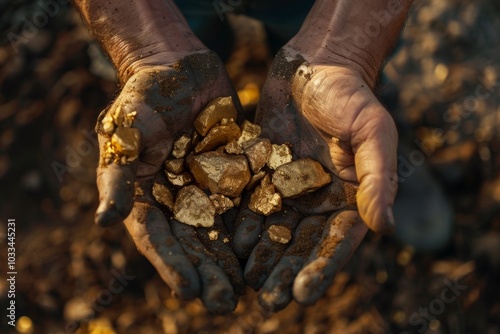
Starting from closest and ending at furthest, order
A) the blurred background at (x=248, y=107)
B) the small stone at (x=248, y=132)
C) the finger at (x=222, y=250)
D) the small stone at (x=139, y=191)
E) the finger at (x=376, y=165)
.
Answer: the finger at (x=376, y=165) < the finger at (x=222, y=250) < the small stone at (x=139, y=191) < the small stone at (x=248, y=132) < the blurred background at (x=248, y=107)

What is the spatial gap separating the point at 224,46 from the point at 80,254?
1024mm

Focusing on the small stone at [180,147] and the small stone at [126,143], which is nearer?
the small stone at [126,143]

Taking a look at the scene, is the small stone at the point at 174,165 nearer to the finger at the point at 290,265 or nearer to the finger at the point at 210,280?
the finger at the point at 210,280

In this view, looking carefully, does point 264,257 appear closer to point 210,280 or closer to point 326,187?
point 210,280

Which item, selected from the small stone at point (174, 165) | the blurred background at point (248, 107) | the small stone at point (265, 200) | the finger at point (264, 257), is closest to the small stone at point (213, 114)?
the small stone at point (174, 165)

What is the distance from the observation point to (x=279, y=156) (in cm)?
153

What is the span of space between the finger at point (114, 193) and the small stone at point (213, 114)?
12.1 inches

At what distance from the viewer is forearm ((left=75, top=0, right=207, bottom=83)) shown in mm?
Answer: 1659

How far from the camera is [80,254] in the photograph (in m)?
2.01

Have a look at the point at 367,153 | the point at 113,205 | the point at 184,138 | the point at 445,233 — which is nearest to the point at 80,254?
the point at 184,138

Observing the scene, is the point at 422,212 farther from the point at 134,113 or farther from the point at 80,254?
the point at 80,254

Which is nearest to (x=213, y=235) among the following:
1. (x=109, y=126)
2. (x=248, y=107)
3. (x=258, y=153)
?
(x=258, y=153)

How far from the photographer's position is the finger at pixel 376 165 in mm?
1153

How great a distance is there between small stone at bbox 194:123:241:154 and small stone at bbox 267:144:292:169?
132 millimetres
